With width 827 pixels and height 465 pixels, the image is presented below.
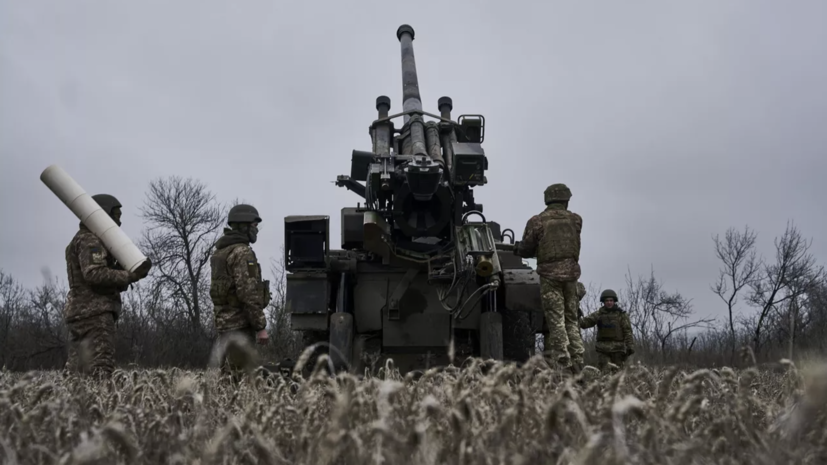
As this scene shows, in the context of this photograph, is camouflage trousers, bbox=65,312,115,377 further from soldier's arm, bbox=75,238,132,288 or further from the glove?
the glove

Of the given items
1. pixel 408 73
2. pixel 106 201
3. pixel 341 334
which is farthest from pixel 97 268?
pixel 408 73

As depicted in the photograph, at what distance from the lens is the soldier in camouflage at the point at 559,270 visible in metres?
7.02

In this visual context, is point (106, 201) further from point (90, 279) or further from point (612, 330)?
point (612, 330)

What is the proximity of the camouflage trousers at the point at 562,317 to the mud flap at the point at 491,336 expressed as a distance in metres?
0.69

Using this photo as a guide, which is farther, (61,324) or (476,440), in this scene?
(61,324)

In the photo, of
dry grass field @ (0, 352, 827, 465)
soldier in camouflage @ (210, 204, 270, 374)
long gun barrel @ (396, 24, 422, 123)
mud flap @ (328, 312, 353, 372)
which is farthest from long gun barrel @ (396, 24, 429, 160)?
dry grass field @ (0, 352, 827, 465)

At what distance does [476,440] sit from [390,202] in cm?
612

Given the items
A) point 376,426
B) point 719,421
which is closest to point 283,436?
point 376,426

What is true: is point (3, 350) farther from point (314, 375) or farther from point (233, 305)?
point (314, 375)

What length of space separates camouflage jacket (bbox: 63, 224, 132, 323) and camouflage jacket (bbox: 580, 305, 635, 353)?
261 inches

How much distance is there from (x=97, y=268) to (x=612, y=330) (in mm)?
7251

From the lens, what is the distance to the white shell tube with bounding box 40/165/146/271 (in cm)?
598

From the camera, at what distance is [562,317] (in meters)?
7.03

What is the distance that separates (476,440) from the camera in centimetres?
198
